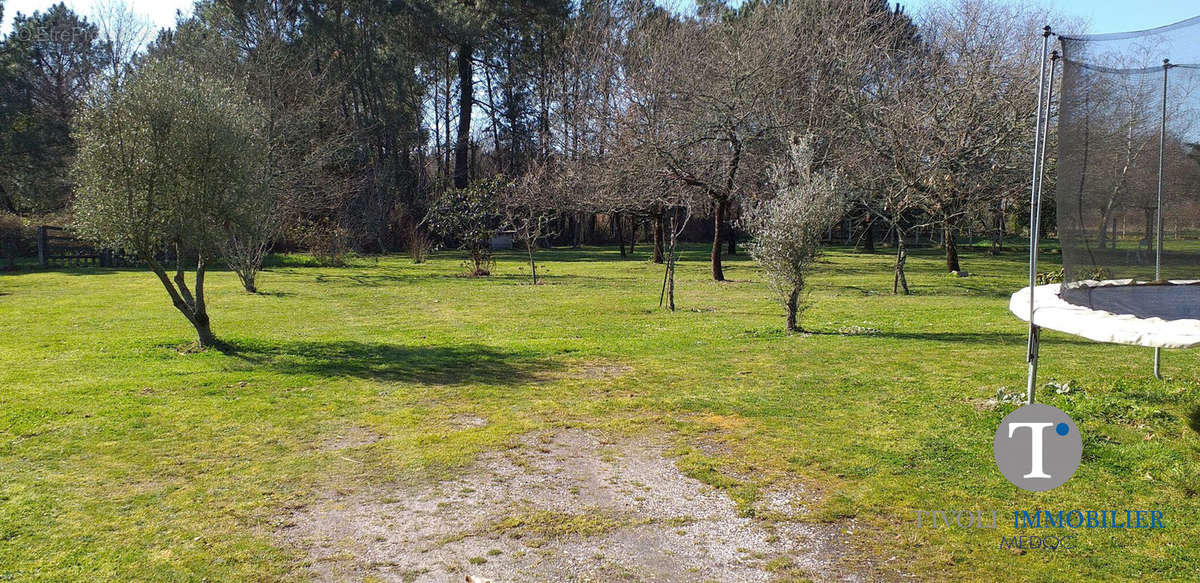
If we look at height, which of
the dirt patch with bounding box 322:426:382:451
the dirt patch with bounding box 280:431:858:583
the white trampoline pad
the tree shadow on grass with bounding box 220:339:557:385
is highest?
the white trampoline pad

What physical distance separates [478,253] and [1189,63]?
1896cm

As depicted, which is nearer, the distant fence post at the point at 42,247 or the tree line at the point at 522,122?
the tree line at the point at 522,122

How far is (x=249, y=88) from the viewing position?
21.4 metres

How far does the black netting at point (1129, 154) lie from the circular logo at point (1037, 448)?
35.0 inches

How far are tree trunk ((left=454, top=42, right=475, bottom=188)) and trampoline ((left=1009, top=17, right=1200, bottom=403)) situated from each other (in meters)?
33.9

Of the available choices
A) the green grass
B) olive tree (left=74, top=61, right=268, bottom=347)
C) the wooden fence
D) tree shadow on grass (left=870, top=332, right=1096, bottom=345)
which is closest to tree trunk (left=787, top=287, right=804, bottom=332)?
the green grass

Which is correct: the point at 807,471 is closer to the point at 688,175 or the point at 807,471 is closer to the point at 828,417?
the point at 828,417

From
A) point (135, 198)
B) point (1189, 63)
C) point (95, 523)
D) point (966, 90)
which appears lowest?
point (95, 523)

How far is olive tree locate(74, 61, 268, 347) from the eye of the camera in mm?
7910

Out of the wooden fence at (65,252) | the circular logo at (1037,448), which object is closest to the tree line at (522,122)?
the wooden fence at (65,252)

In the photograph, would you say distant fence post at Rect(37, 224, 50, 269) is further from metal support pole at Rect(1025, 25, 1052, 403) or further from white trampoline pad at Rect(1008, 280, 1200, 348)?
white trampoline pad at Rect(1008, 280, 1200, 348)

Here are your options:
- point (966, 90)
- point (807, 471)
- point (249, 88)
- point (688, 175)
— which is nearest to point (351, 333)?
point (807, 471)

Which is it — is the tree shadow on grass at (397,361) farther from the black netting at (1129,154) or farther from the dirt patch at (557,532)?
the black netting at (1129,154)

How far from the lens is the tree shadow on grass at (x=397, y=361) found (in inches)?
308
